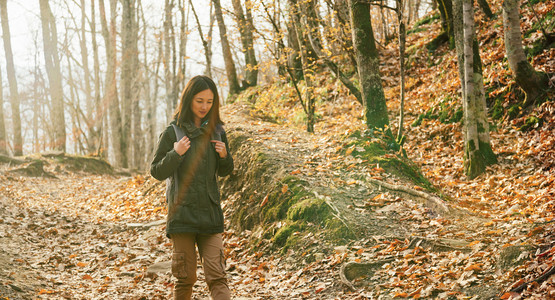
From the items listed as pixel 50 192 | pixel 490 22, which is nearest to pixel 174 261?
pixel 50 192

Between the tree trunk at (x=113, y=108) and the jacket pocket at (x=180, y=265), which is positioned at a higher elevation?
the tree trunk at (x=113, y=108)

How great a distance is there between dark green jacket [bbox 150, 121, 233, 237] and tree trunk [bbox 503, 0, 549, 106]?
711 centimetres

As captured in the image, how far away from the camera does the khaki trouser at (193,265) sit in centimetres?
305

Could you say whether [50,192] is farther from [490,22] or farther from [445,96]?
[490,22]

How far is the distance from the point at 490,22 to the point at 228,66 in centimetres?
902

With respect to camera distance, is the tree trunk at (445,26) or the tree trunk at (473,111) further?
the tree trunk at (445,26)

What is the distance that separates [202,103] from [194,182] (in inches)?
25.5

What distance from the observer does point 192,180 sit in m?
3.16

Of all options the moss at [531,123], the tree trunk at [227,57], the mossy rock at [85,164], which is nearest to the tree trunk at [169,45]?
the mossy rock at [85,164]

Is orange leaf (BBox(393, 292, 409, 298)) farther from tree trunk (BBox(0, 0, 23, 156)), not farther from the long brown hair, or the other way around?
tree trunk (BBox(0, 0, 23, 156))

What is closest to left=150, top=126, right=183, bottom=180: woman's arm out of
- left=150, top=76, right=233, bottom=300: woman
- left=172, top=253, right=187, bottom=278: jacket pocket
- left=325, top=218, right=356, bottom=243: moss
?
left=150, top=76, right=233, bottom=300: woman

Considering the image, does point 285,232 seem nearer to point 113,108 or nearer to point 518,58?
point 518,58

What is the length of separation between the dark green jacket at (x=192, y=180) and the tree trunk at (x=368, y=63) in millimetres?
4803

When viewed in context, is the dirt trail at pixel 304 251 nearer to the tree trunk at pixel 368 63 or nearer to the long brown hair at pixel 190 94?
the tree trunk at pixel 368 63
